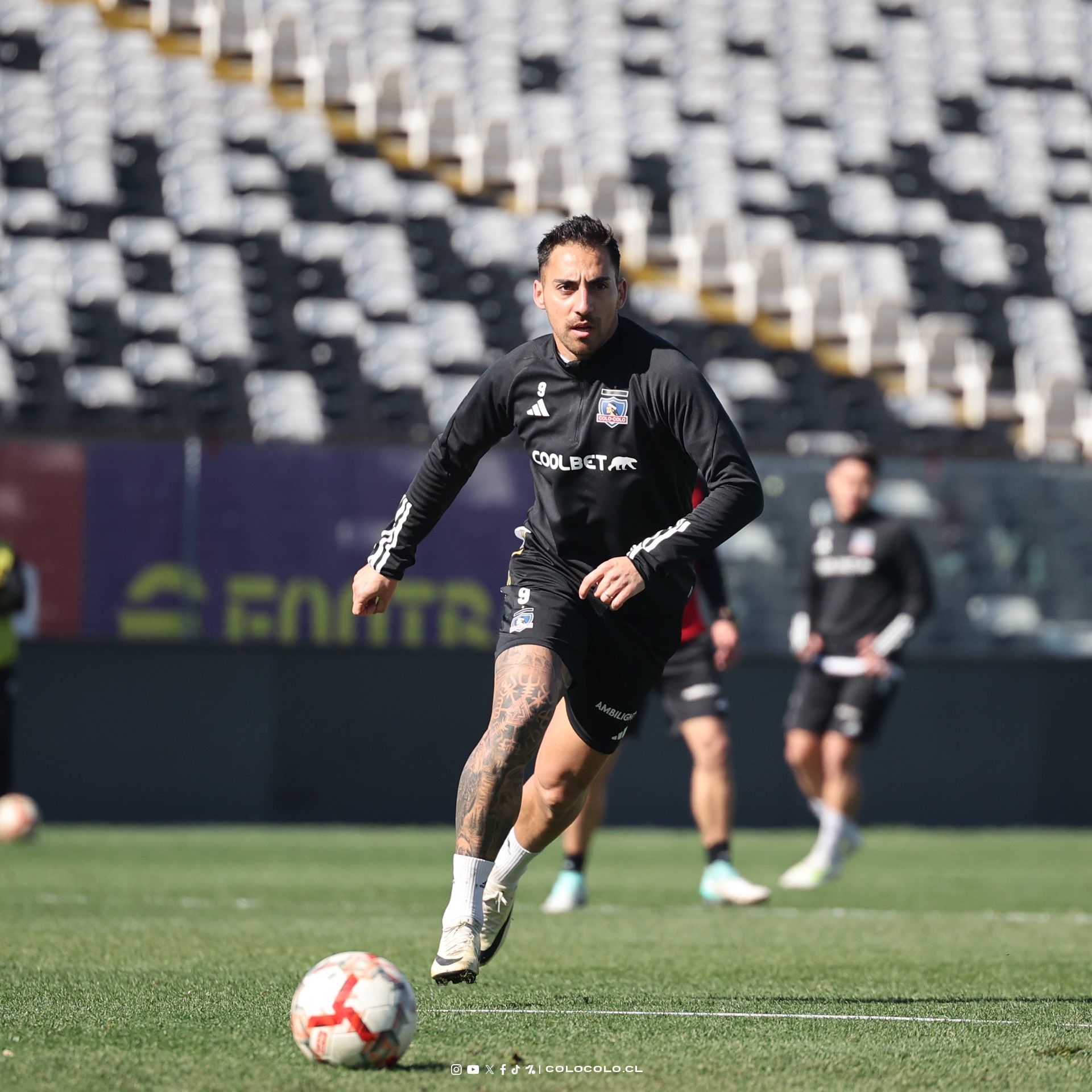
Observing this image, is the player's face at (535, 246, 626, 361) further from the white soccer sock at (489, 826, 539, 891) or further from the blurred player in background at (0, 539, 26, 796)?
the blurred player in background at (0, 539, 26, 796)

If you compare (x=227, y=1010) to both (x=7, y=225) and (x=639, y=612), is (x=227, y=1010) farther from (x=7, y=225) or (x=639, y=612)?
(x=7, y=225)

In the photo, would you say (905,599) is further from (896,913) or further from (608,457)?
(608,457)

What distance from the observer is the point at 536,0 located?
22.8 m

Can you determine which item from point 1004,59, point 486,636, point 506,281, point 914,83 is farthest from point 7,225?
point 1004,59

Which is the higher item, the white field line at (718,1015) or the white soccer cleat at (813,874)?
the white field line at (718,1015)

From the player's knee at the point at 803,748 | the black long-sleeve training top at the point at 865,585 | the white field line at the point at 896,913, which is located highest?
the black long-sleeve training top at the point at 865,585

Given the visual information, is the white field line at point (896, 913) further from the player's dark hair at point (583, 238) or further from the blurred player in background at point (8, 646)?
the blurred player in background at point (8, 646)

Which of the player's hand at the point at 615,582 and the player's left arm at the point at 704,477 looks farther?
the player's left arm at the point at 704,477

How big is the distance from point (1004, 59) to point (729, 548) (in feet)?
40.3

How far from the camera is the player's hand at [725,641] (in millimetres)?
7879

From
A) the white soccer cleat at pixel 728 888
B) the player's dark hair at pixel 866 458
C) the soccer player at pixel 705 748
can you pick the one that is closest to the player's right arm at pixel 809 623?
the player's dark hair at pixel 866 458

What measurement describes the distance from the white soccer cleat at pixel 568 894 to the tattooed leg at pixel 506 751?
10.3 ft

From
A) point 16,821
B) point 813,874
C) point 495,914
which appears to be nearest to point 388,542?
point 495,914

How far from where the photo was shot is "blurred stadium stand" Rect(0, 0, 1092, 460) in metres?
17.1
